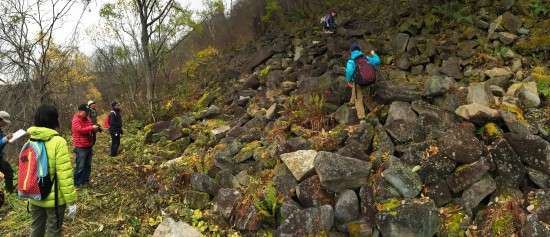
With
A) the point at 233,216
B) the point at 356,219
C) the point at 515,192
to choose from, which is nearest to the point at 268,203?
the point at 233,216

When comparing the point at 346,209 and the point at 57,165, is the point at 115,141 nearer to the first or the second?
the point at 57,165

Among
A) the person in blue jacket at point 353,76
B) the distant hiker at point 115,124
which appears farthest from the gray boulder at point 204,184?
the distant hiker at point 115,124

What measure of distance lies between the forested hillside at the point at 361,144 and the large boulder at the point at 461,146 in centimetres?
2

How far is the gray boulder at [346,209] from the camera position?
191 inches

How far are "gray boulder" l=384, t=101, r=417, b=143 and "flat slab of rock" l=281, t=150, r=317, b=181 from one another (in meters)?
1.70

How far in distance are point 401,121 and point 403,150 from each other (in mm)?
701

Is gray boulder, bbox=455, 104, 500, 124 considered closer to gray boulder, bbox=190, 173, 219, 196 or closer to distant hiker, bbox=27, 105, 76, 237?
gray boulder, bbox=190, 173, 219, 196

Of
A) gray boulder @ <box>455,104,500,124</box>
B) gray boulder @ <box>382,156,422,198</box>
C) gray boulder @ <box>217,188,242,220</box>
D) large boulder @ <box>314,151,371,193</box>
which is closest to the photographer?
gray boulder @ <box>382,156,422,198</box>

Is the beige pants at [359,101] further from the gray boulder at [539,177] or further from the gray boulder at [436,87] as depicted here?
the gray boulder at [539,177]

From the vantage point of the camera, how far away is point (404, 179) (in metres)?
5.02

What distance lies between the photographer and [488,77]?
24.6 feet

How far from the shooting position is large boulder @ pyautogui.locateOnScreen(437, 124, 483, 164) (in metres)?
4.98

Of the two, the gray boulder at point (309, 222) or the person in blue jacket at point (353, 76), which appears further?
the person in blue jacket at point (353, 76)

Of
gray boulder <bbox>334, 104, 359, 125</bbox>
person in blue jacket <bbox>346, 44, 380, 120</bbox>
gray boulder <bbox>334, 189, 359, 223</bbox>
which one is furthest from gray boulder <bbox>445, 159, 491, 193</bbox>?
gray boulder <bbox>334, 104, 359, 125</bbox>
